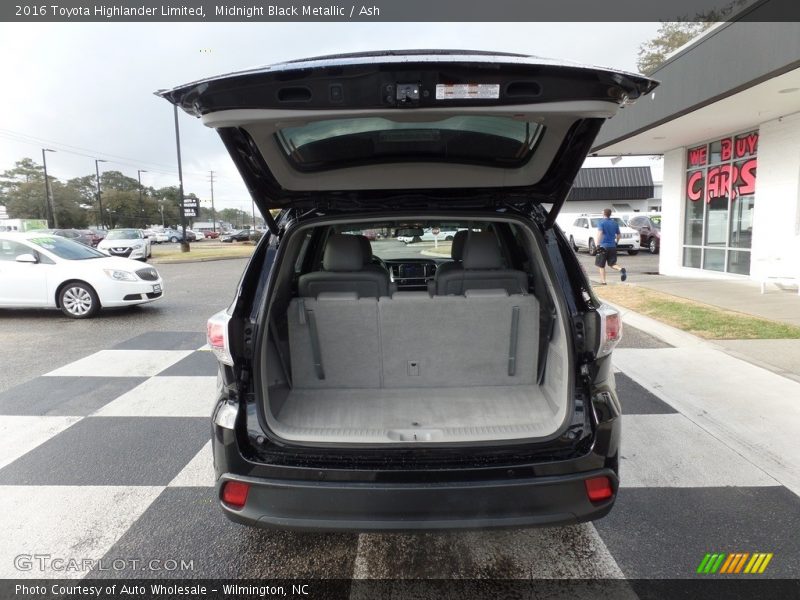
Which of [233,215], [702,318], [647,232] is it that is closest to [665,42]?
[647,232]

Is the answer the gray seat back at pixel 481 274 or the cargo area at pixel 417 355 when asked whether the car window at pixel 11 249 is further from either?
the gray seat back at pixel 481 274

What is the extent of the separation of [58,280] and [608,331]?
8683 millimetres

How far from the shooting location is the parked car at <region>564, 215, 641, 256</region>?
2103cm

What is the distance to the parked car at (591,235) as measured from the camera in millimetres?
21031

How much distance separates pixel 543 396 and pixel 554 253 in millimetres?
819

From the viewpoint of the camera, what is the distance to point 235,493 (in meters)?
2.04

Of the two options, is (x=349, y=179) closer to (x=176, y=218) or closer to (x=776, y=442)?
(x=776, y=442)

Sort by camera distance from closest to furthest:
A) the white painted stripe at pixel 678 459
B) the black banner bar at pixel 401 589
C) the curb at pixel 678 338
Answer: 1. the black banner bar at pixel 401 589
2. the white painted stripe at pixel 678 459
3. the curb at pixel 678 338

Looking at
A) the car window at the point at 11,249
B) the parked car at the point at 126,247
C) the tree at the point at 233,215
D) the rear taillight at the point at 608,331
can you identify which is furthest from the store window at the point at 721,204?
the tree at the point at 233,215

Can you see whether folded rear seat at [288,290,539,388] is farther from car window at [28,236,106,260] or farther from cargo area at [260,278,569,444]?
car window at [28,236,106,260]

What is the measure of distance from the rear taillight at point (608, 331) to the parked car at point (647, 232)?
71.2ft

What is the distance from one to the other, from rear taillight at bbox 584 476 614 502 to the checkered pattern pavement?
52 cm

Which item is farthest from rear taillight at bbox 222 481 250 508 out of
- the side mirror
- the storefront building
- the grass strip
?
the side mirror

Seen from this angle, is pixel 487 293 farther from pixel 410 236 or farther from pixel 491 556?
pixel 410 236
